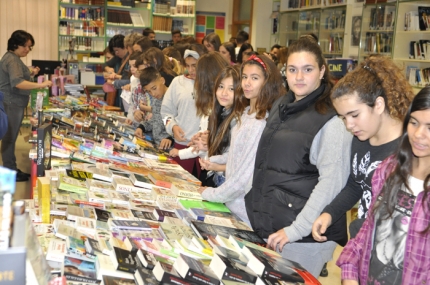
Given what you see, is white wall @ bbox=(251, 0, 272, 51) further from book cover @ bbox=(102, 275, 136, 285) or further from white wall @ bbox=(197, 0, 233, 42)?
book cover @ bbox=(102, 275, 136, 285)

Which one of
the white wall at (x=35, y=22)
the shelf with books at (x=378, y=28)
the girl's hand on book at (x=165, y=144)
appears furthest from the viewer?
the white wall at (x=35, y=22)

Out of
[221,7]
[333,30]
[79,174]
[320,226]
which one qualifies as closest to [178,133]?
[79,174]

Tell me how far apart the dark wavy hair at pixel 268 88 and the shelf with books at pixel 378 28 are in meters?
5.40

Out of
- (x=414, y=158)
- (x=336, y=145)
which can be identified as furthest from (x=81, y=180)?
(x=414, y=158)

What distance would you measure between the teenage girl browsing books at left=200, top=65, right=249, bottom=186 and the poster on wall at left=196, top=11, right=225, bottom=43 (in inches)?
368

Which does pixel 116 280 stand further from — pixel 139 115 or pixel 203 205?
pixel 139 115

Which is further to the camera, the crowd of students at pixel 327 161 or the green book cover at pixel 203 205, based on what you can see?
the green book cover at pixel 203 205

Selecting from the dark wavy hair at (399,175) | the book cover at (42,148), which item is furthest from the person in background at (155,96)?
the dark wavy hair at (399,175)

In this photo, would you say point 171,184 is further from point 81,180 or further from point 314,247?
point 314,247

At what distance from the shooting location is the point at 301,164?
2082 mm

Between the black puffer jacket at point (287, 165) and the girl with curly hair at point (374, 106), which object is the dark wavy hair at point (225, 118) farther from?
the girl with curly hair at point (374, 106)

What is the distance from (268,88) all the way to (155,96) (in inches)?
85.6

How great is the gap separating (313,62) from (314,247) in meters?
0.82

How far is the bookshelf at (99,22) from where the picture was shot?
1020 cm
